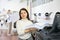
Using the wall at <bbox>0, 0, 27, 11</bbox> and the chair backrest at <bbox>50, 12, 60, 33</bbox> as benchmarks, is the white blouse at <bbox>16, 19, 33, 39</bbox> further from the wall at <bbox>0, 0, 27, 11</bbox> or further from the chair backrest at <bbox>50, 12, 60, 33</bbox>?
the wall at <bbox>0, 0, 27, 11</bbox>

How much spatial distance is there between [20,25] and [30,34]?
0.64ft

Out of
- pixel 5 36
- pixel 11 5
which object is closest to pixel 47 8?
pixel 11 5

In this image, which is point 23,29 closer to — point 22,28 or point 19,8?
point 22,28

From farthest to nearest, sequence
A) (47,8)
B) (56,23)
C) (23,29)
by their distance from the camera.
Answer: (47,8)
(23,29)
(56,23)

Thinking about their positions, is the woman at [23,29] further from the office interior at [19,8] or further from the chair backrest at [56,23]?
the office interior at [19,8]

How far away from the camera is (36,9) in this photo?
12.5 feet

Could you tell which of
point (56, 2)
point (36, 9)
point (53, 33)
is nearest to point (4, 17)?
point (36, 9)

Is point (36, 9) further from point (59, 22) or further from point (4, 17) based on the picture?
point (59, 22)

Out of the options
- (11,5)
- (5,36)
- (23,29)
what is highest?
(11,5)

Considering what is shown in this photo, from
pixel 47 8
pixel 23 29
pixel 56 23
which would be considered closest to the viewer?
pixel 56 23

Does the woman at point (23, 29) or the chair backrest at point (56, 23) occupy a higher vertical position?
the chair backrest at point (56, 23)

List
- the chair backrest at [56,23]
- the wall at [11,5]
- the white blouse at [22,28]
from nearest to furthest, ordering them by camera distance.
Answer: the chair backrest at [56,23] < the white blouse at [22,28] < the wall at [11,5]

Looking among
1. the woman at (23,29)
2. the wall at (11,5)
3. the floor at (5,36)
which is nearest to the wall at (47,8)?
the wall at (11,5)

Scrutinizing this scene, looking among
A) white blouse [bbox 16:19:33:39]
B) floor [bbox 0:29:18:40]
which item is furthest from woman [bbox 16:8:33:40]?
floor [bbox 0:29:18:40]
